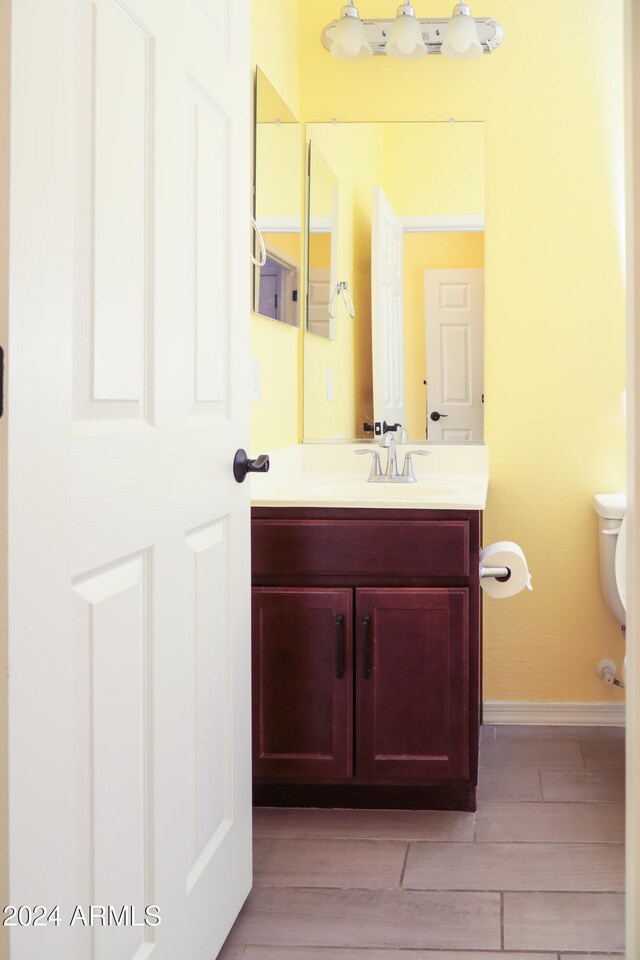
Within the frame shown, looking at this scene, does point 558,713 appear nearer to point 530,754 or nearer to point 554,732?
point 554,732

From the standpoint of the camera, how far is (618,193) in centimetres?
312

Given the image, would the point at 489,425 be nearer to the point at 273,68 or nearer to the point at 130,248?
the point at 273,68

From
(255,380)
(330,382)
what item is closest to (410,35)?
(330,382)

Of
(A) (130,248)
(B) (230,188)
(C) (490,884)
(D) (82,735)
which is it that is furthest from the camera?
(C) (490,884)

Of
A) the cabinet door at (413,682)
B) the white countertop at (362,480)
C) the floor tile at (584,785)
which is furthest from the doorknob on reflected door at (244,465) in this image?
the floor tile at (584,785)

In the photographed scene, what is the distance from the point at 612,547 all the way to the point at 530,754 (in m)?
0.69

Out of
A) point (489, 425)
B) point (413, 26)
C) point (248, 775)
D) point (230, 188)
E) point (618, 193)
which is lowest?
point (248, 775)

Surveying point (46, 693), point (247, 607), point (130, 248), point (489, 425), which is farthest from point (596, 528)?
point (46, 693)

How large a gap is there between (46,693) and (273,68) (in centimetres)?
231

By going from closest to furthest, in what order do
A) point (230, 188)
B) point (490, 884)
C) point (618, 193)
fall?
point (230, 188) → point (490, 884) → point (618, 193)

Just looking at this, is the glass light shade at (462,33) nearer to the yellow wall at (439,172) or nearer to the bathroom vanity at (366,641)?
the yellow wall at (439,172)

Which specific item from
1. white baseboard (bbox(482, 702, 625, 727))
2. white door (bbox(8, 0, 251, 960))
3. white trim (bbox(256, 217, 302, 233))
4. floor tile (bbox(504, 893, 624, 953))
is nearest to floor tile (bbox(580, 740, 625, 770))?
white baseboard (bbox(482, 702, 625, 727))

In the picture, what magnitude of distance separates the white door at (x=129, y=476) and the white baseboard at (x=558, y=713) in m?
1.46

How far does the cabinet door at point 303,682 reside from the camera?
8.00ft
